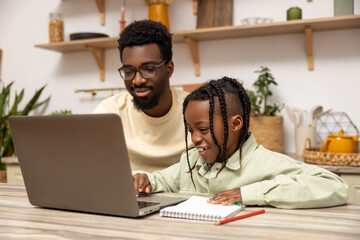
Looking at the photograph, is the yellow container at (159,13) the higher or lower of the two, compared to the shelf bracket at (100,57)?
higher

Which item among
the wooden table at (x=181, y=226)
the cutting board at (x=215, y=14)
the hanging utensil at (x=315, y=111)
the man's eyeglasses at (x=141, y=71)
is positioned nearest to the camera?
the wooden table at (x=181, y=226)

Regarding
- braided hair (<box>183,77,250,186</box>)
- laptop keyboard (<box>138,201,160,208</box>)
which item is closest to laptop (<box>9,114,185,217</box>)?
laptop keyboard (<box>138,201,160,208</box>)

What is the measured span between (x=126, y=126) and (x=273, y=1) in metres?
1.31

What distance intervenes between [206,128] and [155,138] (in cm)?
79

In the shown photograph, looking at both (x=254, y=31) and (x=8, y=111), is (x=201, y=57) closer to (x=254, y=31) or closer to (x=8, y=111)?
(x=254, y=31)

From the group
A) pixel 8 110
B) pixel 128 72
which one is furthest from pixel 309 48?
pixel 8 110

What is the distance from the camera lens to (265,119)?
2.39 meters

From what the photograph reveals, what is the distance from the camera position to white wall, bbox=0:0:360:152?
2.47 metres

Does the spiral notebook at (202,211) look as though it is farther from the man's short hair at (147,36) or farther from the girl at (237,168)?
the man's short hair at (147,36)

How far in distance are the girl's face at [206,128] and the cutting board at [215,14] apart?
1.62m

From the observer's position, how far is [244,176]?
3.59 feet

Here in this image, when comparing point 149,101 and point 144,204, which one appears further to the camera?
point 149,101

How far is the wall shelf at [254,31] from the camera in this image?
2.30 metres

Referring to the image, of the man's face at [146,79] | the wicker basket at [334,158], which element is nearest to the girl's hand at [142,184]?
the man's face at [146,79]
